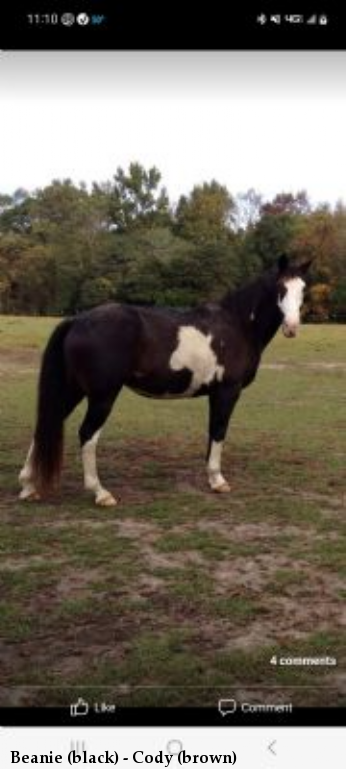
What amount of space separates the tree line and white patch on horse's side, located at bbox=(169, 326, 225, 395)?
1.84 m

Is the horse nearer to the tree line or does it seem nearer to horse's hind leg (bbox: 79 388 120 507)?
horse's hind leg (bbox: 79 388 120 507)

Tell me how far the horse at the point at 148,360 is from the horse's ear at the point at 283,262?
1.41ft

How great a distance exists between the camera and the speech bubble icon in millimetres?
2004

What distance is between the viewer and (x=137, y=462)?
615 centimetres

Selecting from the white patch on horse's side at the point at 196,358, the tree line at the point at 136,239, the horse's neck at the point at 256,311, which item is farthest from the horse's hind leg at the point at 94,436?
the tree line at the point at 136,239

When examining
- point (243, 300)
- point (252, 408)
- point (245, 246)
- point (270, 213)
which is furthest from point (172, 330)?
point (252, 408)

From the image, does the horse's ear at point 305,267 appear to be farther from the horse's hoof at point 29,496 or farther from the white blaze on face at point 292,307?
the horse's hoof at point 29,496

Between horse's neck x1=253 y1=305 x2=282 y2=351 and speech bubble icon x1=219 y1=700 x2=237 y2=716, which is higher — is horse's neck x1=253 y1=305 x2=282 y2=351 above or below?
above

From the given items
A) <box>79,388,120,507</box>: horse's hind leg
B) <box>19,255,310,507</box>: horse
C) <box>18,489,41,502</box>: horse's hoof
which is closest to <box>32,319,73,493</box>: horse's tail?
<box>19,255,310,507</box>: horse

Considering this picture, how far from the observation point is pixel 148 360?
5.01 metres
